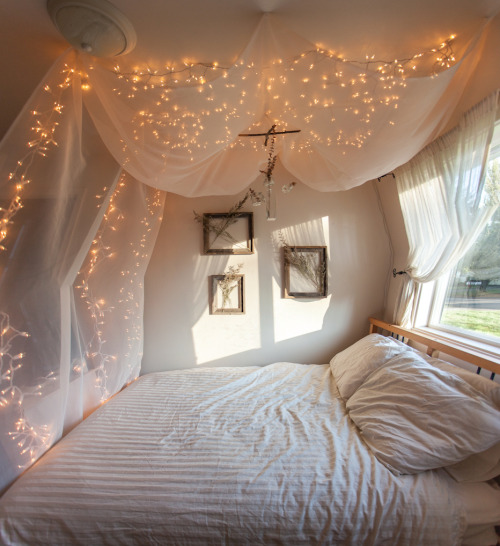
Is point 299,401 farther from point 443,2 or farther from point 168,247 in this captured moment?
point 443,2

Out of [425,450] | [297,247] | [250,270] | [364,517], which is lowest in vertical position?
[364,517]

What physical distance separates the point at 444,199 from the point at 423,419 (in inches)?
49.6

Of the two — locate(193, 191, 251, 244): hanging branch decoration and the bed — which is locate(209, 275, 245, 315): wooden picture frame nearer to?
locate(193, 191, 251, 244): hanging branch decoration

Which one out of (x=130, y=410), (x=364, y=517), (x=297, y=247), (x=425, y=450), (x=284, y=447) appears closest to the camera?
(x=364, y=517)

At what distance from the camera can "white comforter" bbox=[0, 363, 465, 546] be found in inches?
34.9

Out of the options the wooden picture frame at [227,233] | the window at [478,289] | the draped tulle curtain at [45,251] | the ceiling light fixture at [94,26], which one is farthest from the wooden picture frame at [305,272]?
the ceiling light fixture at [94,26]

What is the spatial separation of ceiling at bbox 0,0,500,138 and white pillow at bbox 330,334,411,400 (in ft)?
5.41

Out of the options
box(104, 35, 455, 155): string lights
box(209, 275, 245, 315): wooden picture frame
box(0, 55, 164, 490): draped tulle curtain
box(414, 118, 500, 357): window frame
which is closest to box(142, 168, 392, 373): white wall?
box(209, 275, 245, 315): wooden picture frame

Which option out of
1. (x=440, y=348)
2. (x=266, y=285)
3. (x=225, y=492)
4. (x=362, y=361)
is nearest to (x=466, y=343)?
(x=440, y=348)

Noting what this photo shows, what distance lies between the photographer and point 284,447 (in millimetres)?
1175

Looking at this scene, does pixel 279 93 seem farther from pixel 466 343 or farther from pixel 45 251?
pixel 466 343

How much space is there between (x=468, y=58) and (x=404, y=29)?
0.35 m

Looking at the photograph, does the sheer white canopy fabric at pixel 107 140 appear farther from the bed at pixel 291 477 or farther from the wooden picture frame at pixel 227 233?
the wooden picture frame at pixel 227 233

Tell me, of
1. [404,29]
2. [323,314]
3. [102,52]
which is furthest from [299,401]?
[102,52]
